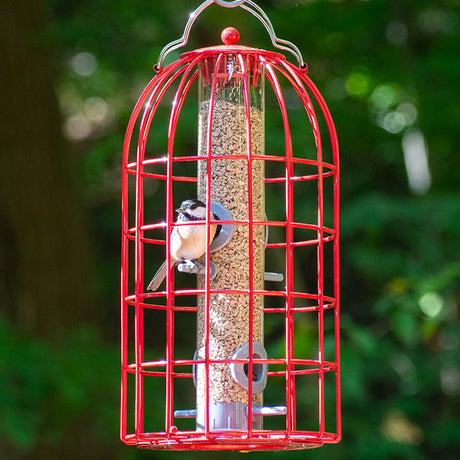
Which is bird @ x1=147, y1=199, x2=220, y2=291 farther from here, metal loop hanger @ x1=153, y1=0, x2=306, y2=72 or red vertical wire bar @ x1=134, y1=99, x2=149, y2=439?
metal loop hanger @ x1=153, y1=0, x2=306, y2=72

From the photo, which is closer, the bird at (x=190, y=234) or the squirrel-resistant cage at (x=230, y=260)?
the squirrel-resistant cage at (x=230, y=260)

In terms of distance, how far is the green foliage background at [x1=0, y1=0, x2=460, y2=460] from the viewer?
7.11 metres

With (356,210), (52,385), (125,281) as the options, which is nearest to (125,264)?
(125,281)

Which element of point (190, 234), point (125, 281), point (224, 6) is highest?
point (224, 6)

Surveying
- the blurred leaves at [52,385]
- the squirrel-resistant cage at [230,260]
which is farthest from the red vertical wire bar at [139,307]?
the blurred leaves at [52,385]

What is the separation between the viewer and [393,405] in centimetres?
911

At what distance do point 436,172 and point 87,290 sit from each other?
3571 millimetres

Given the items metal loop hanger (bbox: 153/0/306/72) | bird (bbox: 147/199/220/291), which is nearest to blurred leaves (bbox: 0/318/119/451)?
bird (bbox: 147/199/220/291)

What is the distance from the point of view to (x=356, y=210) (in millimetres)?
7770

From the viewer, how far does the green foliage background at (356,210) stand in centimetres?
711

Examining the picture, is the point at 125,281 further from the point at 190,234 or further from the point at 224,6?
the point at 224,6

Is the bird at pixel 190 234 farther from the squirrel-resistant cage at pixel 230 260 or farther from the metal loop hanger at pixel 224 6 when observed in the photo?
the metal loop hanger at pixel 224 6

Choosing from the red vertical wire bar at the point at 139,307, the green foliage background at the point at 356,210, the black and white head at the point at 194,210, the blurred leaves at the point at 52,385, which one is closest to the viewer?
the red vertical wire bar at the point at 139,307

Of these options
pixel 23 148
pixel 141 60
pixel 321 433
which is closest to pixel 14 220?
pixel 23 148
